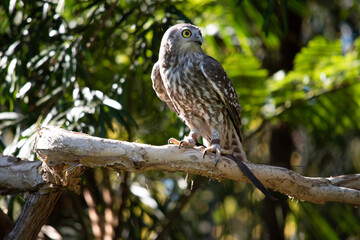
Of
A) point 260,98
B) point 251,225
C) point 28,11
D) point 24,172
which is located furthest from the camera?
point 251,225

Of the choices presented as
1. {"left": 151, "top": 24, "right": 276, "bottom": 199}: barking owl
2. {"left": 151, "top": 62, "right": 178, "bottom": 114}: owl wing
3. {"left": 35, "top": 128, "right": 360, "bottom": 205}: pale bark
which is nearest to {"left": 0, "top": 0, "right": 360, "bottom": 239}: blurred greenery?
{"left": 151, "top": 62, "right": 178, "bottom": 114}: owl wing

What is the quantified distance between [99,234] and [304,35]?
14.1 feet

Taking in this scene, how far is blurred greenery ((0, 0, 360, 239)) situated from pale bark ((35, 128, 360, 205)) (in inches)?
23.9

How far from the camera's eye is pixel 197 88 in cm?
368

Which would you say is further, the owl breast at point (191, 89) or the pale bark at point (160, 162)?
the owl breast at point (191, 89)

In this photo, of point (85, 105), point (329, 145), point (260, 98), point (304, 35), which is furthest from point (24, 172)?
point (304, 35)

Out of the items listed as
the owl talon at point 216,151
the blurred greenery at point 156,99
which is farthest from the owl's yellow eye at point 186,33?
the owl talon at point 216,151

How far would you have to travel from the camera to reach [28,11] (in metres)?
4.68

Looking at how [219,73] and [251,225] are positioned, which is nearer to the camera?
[219,73]

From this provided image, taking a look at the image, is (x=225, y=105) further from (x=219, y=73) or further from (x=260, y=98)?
(x=260, y=98)

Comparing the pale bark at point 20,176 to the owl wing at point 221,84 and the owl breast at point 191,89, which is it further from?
the owl wing at point 221,84

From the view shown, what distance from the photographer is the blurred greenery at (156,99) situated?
13.8 ft

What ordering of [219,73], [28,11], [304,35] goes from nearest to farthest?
1. [219,73]
2. [28,11]
3. [304,35]

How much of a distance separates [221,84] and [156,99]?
1490 mm
